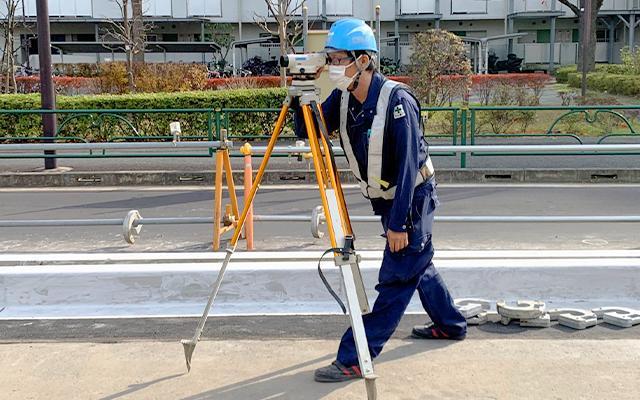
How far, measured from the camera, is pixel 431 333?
493 cm

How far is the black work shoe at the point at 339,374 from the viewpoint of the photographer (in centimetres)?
430

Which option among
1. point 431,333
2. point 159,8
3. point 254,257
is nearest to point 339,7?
point 159,8

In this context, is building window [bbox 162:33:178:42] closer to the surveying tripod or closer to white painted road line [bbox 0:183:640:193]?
white painted road line [bbox 0:183:640:193]

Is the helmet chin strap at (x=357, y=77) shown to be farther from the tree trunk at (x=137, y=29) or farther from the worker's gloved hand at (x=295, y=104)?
Answer: the tree trunk at (x=137, y=29)

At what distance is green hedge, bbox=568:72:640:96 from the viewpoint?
83.3 feet

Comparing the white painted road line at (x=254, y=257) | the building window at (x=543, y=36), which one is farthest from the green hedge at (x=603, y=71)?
the white painted road line at (x=254, y=257)

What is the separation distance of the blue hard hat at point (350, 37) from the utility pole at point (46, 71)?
11.0 m

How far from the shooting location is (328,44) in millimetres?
4219

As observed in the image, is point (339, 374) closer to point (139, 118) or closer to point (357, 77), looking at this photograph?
point (357, 77)

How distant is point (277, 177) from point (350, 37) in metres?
9.34

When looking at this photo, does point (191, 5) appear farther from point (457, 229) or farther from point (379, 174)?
point (379, 174)

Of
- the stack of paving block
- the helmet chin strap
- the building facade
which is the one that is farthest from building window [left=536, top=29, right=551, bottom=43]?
the helmet chin strap

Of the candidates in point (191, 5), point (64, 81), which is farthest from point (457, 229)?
point (191, 5)

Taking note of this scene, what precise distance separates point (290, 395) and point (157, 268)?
1.79m
